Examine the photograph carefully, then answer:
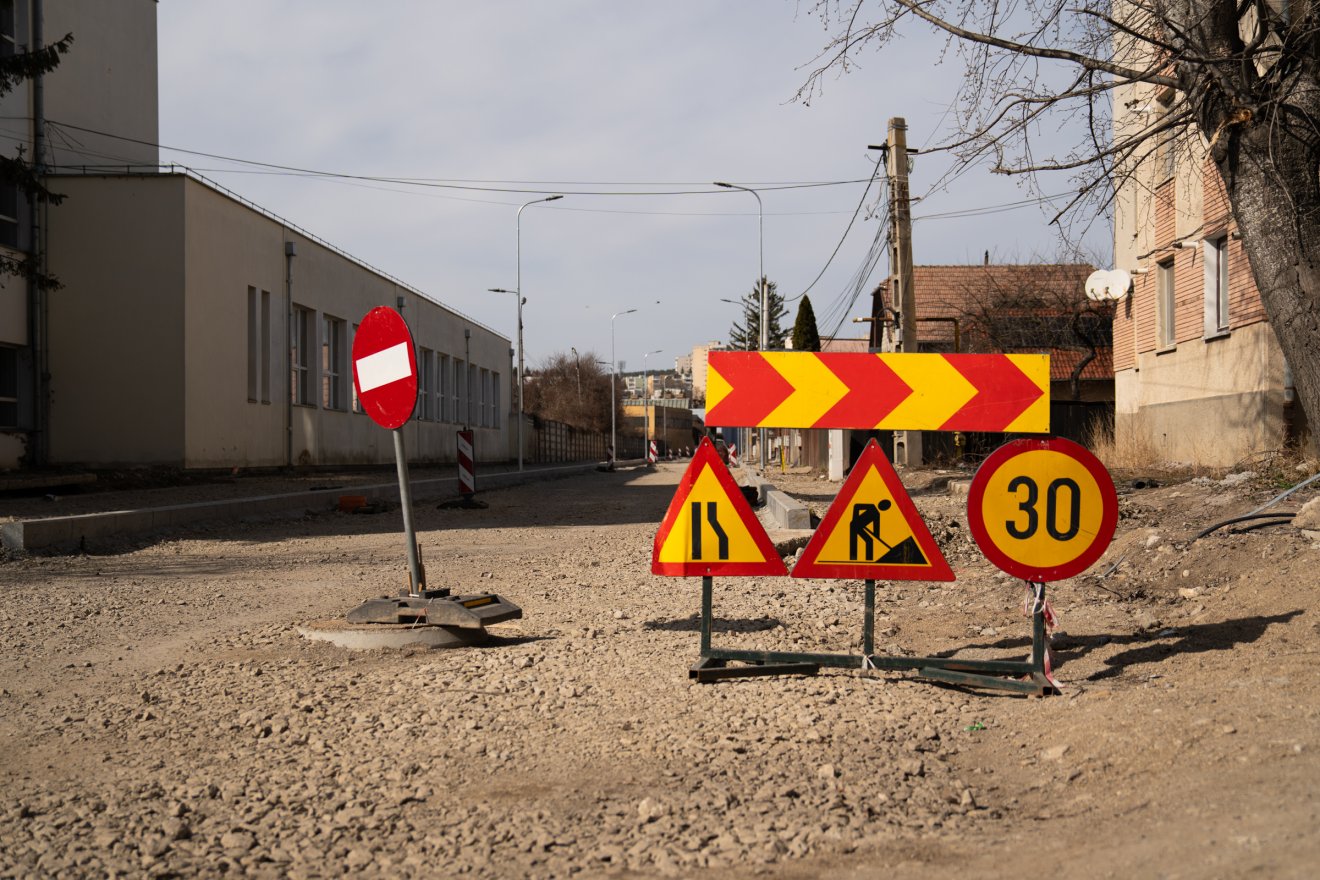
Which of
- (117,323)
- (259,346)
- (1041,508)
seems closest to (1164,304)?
(1041,508)

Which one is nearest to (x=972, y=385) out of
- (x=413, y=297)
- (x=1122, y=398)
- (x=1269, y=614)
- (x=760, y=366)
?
(x=760, y=366)

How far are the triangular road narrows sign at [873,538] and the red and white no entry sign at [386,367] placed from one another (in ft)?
9.02

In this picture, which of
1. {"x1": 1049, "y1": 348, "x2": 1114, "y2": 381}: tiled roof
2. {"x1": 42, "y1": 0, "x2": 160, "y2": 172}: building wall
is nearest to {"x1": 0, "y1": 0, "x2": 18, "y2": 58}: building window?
{"x1": 42, "y1": 0, "x2": 160, "y2": 172}: building wall

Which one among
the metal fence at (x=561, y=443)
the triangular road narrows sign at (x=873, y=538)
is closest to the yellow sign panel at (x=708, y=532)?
the triangular road narrows sign at (x=873, y=538)

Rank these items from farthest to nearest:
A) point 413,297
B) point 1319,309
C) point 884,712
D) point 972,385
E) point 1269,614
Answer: point 413,297
point 1319,309
point 1269,614
point 972,385
point 884,712

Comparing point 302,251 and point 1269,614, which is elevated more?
point 302,251

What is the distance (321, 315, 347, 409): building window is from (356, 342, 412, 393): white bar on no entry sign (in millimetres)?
29196

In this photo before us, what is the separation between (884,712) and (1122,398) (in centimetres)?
2042

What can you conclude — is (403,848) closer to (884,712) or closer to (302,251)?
(884,712)

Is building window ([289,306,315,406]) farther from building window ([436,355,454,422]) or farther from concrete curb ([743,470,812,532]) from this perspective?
concrete curb ([743,470,812,532])

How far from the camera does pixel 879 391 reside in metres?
5.54

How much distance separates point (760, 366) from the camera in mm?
5574

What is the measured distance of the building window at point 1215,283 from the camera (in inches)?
746

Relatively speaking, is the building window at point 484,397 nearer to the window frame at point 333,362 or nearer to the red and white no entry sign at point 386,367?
the window frame at point 333,362
